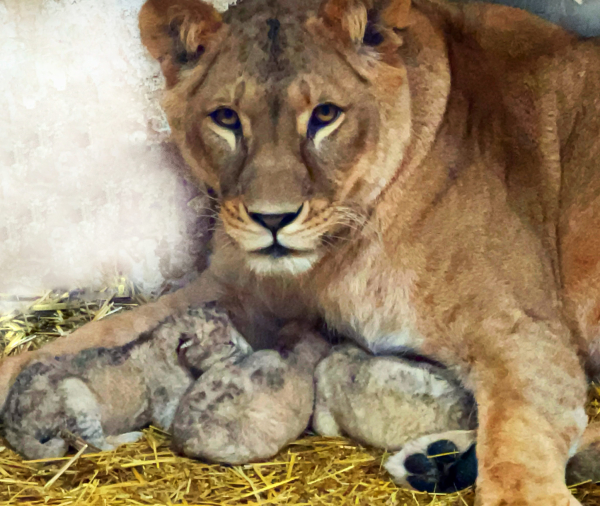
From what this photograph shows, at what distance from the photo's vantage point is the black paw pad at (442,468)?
1.54m

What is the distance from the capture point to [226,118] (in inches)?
66.5

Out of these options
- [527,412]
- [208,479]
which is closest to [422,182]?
[527,412]

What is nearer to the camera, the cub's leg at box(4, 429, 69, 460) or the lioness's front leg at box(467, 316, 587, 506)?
the lioness's front leg at box(467, 316, 587, 506)

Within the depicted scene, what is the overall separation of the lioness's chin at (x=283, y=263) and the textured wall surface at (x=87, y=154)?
0.61 meters

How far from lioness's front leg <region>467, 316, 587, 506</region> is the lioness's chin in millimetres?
457

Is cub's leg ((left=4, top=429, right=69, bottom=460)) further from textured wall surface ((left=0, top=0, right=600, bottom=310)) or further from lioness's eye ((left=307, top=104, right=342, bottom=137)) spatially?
lioness's eye ((left=307, top=104, right=342, bottom=137))

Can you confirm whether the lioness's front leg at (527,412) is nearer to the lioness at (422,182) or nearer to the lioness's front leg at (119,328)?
the lioness at (422,182)

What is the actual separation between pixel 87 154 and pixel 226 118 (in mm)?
694

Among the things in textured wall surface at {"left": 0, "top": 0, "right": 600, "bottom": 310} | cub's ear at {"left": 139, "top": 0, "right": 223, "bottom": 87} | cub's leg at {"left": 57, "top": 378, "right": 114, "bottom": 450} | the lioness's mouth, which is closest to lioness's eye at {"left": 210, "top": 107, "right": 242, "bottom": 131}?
cub's ear at {"left": 139, "top": 0, "right": 223, "bottom": 87}

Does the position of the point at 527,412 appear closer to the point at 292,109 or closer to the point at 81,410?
the point at 292,109

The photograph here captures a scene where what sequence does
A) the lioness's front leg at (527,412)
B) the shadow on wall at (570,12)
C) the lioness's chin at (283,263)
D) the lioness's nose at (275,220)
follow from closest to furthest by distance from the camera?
the lioness's front leg at (527,412) < the lioness's nose at (275,220) < the lioness's chin at (283,263) < the shadow on wall at (570,12)

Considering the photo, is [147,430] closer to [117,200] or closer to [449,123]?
[117,200]

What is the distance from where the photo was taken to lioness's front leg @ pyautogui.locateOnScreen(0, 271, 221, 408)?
1.86m

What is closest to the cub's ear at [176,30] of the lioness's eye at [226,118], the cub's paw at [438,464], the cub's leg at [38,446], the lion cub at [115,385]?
the lioness's eye at [226,118]
